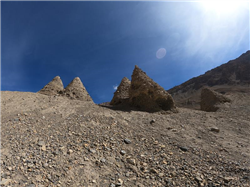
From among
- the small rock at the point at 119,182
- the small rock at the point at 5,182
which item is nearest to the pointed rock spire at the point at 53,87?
the small rock at the point at 5,182

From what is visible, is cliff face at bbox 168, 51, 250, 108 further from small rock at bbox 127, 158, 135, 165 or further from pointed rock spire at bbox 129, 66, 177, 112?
small rock at bbox 127, 158, 135, 165

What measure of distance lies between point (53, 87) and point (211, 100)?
1694 cm

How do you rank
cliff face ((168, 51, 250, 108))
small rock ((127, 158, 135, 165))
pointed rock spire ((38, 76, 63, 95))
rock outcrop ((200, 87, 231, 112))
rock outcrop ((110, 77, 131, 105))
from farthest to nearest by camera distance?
cliff face ((168, 51, 250, 108)) → pointed rock spire ((38, 76, 63, 95)) → rock outcrop ((110, 77, 131, 105)) → rock outcrop ((200, 87, 231, 112)) → small rock ((127, 158, 135, 165))

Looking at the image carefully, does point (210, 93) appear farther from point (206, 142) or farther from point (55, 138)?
point (55, 138)

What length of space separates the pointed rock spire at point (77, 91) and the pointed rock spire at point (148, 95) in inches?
205

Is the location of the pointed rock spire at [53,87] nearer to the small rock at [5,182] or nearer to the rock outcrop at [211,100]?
the small rock at [5,182]

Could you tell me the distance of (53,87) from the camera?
15156 mm

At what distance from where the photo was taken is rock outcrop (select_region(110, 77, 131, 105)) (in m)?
11.7

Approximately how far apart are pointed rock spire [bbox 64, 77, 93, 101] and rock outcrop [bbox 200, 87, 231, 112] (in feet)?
37.3

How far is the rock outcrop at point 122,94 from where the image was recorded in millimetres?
11697

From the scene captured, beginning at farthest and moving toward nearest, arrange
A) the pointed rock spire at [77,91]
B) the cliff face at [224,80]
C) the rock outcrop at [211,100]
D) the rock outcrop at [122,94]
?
the cliff face at [224,80] → the pointed rock spire at [77,91] → the rock outcrop at [122,94] → the rock outcrop at [211,100]

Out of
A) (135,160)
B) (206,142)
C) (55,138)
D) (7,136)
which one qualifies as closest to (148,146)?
(135,160)

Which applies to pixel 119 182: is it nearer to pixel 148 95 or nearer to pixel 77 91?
pixel 148 95

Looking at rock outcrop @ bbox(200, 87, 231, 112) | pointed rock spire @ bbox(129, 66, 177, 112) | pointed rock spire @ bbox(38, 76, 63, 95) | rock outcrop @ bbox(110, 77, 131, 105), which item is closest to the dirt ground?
pointed rock spire @ bbox(129, 66, 177, 112)
